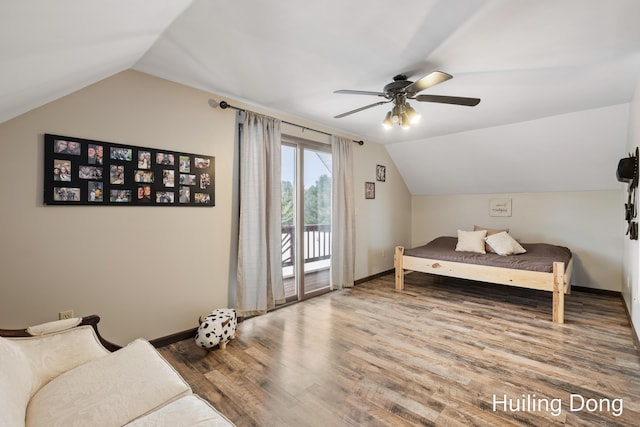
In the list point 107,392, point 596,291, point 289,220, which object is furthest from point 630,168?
point 107,392

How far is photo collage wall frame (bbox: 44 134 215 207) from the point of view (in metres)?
2.12

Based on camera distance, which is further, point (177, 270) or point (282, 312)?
point (282, 312)

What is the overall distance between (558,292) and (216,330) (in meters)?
3.53

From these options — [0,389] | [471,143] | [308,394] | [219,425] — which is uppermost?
[471,143]

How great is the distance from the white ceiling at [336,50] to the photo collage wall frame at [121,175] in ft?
1.23

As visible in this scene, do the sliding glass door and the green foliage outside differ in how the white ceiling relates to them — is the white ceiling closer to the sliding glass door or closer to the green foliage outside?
the sliding glass door

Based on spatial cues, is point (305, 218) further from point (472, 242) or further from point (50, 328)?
point (50, 328)

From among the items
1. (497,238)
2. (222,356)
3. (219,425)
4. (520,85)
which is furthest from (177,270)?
(497,238)

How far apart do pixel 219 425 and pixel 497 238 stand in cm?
446

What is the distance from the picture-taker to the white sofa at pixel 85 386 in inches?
42.2

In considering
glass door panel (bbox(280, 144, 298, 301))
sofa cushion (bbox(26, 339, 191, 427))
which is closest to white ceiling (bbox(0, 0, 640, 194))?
glass door panel (bbox(280, 144, 298, 301))

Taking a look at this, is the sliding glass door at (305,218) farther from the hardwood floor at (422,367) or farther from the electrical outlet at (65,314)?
the electrical outlet at (65,314)

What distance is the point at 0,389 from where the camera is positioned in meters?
1.01

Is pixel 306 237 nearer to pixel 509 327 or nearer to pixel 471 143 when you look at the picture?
pixel 509 327
